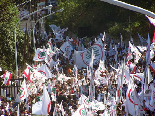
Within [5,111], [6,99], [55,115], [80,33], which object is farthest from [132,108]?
[80,33]

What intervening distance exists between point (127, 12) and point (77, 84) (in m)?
22.2

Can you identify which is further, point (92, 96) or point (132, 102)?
point (92, 96)

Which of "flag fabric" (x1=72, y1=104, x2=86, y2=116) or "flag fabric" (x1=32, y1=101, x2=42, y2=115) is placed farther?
"flag fabric" (x1=32, y1=101, x2=42, y2=115)

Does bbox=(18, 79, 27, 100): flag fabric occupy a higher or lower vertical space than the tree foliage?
lower

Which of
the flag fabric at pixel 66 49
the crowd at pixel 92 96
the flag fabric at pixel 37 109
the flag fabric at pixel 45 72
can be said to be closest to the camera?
the crowd at pixel 92 96

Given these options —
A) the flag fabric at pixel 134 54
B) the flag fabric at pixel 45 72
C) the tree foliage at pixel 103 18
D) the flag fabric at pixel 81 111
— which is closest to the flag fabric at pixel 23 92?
the flag fabric at pixel 45 72

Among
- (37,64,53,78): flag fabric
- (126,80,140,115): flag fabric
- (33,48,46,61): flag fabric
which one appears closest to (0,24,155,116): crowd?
(126,80,140,115): flag fabric

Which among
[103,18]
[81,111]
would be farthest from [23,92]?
[103,18]

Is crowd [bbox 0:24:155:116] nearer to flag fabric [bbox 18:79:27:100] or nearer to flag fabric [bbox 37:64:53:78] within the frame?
flag fabric [bbox 18:79:27:100]

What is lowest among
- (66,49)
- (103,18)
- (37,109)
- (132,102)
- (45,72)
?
(37,109)

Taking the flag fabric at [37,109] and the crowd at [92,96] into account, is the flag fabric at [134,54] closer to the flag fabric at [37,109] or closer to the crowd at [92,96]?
the crowd at [92,96]

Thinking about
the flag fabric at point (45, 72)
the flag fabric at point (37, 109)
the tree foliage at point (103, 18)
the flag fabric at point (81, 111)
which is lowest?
the flag fabric at point (37, 109)

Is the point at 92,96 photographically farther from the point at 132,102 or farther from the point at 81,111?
the point at 81,111

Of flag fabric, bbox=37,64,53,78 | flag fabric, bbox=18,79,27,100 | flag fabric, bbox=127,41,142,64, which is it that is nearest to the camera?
flag fabric, bbox=18,79,27,100
